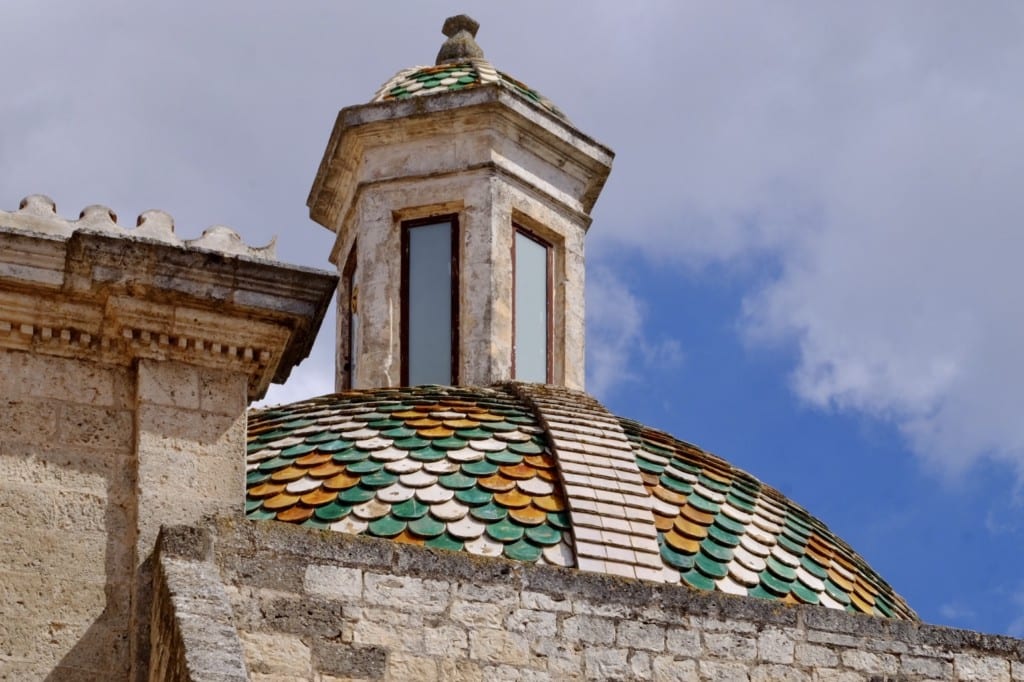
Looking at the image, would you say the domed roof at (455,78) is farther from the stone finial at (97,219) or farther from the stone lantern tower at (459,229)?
the stone finial at (97,219)

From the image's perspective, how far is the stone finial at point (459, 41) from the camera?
1748cm

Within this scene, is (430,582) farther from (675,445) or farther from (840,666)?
(675,445)

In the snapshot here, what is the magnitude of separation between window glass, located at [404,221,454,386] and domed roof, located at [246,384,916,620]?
1.14 meters

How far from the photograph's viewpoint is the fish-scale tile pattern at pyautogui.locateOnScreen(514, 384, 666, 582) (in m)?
12.6

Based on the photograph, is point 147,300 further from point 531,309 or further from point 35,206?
point 531,309

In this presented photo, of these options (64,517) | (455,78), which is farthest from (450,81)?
(64,517)

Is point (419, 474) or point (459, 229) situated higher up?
point (459, 229)

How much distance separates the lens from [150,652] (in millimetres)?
9422

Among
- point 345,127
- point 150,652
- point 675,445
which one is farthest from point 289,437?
point 150,652

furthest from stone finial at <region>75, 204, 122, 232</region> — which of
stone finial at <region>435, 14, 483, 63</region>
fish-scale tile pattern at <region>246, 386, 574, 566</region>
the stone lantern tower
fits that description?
stone finial at <region>435, 14, 483, 63</region>

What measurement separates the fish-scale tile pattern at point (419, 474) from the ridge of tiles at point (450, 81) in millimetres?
2935

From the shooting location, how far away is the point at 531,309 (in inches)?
637

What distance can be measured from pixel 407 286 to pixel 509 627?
224 inches

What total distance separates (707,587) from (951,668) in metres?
1.44
